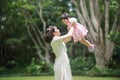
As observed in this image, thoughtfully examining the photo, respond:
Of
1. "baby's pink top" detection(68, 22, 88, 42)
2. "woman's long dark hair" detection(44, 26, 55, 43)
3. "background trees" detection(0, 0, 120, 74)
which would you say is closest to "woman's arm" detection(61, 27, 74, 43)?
"baby's pink top" detection(68, 22, 88, 42)

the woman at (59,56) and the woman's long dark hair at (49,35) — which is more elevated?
the woman's long dark hair at (49,35)

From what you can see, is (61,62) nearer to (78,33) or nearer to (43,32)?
(78,33)

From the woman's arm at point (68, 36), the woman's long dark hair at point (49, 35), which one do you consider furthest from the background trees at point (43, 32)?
the woman's arm at point (68, 36)

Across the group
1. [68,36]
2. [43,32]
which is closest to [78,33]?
[68,36]

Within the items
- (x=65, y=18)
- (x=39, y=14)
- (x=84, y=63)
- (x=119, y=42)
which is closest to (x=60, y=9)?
(x=39, y=14)

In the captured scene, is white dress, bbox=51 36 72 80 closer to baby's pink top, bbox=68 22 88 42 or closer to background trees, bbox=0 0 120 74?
baby's pink top, bbox=68 22 88 42

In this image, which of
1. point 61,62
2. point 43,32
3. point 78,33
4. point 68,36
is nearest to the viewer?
point 68,36

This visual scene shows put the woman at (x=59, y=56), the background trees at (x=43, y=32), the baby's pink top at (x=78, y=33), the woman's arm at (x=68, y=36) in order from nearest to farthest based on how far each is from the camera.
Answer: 1. the woman's arm at (x=68, y=36)
2. the baby's pink top at (x=78, y=33)
3. the woman at (x=59, y=56)
4. the background trees at (x=43, y=32)

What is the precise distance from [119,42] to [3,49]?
40.7 ft

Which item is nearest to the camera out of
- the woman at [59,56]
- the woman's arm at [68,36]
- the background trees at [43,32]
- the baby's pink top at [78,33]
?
the woman's arm at [68,36]

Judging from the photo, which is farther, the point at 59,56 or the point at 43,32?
the point at 43,32

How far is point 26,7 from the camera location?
23.2 meters

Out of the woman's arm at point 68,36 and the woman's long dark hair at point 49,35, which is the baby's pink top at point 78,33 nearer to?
the woman's arm at point 68,36

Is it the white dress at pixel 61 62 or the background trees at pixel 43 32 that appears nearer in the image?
the white dress at pixel 61 62
